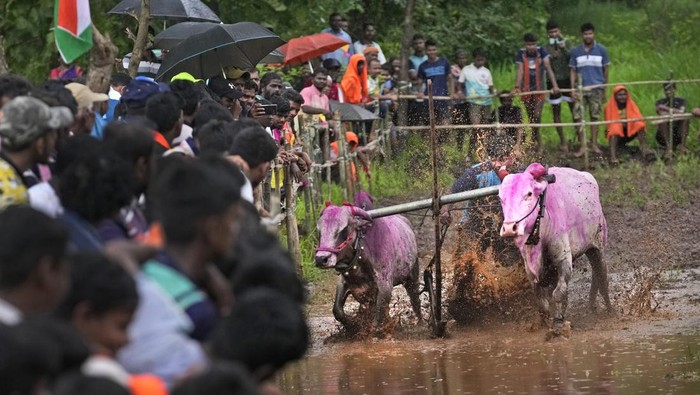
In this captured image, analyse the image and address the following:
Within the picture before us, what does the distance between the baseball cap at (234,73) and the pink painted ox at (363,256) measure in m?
1.32

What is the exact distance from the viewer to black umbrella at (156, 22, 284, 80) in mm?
12516

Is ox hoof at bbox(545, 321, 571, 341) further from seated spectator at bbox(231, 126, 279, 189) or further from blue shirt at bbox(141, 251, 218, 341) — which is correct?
blue shirt at bbox(141, 251, 218, 341)

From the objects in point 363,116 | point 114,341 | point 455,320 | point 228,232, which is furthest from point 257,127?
point 363,116

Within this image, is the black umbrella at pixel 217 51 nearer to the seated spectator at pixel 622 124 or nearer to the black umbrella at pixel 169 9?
the black umbrella at pixel 169 9

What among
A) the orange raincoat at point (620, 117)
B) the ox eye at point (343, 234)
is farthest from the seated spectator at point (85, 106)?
the orange raincoat at point (620, 117)

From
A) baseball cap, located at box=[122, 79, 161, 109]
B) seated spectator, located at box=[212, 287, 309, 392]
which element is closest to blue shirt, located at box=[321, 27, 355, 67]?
baseball cap, located at box=[122, 79, 161, 109]

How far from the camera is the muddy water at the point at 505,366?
33.3 feet

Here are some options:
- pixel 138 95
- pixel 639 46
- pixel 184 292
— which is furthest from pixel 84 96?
pixel 639 46

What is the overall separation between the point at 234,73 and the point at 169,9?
183cm

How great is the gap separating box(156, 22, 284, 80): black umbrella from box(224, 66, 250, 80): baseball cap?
0.04 metres

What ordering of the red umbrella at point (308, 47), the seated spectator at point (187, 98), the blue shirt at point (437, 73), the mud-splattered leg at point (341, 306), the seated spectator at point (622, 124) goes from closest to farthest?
the seated spectator at point (187, 98), the mud-splattered leg at point (341, 306), the red umbrella at point (308, 47), the seated spectator at point (622, 124), the blue shirt at point (437, 73)

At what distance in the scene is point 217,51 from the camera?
13.0 meters

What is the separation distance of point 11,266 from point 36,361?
22.2 inches

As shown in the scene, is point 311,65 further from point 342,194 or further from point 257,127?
point 257,127
